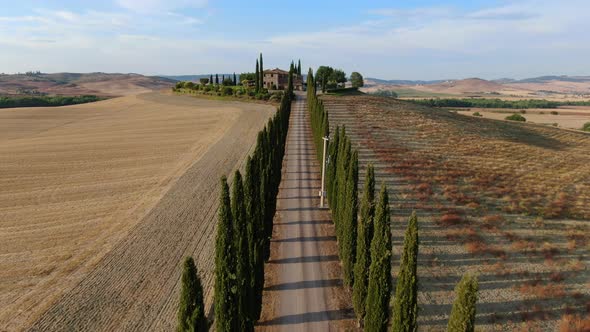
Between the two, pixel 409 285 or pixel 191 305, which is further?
pixel 409 285

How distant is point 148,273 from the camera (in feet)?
71.4

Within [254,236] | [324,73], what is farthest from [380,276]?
[324,73]

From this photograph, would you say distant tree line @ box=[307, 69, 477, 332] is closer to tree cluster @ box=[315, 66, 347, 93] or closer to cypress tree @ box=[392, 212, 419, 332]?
cypress tree @ box=[392, 212, 419, 332]

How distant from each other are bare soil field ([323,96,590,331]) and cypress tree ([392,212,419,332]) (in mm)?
4938

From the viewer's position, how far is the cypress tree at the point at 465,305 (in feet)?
33.7

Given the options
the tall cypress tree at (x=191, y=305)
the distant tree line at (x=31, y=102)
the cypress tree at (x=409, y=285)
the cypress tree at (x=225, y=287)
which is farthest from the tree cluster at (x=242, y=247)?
the distant tree line at (x=31, y=102)

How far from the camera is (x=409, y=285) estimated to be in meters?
13.1

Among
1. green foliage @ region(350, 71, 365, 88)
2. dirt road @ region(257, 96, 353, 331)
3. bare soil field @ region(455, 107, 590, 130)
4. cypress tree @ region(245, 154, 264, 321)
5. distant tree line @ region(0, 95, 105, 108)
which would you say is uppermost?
green foliage @ region(350, 71, 365, 88)

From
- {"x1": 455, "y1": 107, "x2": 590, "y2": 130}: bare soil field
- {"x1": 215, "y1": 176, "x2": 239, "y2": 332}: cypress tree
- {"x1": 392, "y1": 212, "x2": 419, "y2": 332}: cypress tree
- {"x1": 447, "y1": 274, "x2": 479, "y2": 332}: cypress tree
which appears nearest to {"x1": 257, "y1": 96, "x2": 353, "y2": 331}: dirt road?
{"x1": 215, "y1": 176, "x2": 239, "y2": 332}: cypress tree

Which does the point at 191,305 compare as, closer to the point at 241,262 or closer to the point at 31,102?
the point at 241,262

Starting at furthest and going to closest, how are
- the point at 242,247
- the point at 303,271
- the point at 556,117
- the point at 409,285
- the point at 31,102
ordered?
the point at 31,102 → the point at 556,117 → the point at 303,271 → the point at 242,247 → the point at 409,285

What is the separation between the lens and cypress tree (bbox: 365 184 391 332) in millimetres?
15078

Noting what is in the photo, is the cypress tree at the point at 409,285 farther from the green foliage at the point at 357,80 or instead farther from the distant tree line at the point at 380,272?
the green foliage at the point at 357,80

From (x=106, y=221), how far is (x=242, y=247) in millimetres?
16908
